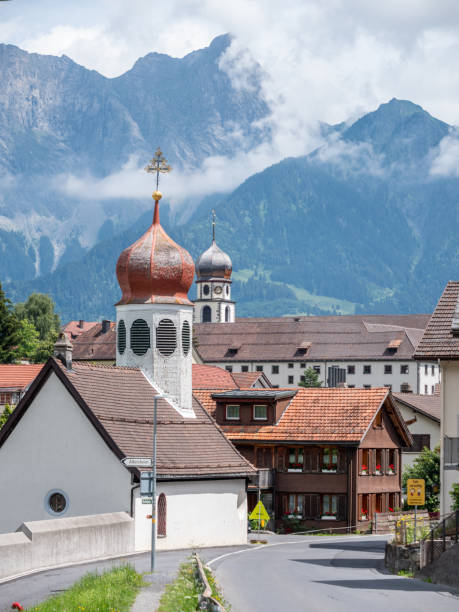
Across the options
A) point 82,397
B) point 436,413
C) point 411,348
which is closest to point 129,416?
point 82,397

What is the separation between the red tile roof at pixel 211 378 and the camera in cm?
10444

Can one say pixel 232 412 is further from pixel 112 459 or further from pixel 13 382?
pixel 13 382

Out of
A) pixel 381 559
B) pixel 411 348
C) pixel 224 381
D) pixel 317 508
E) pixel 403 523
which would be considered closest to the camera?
pixel 403 523

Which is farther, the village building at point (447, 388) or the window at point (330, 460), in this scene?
the window at point (330, 460)

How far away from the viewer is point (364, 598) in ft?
102

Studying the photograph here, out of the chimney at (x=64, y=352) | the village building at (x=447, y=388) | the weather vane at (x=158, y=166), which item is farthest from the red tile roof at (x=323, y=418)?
the village building at (x=447, y=388)

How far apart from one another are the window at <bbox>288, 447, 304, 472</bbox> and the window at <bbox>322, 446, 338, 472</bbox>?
136cm

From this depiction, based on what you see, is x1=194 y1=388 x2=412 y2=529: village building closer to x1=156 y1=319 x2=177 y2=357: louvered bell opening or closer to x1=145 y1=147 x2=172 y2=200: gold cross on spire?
x1=156 y1=319 x2=177 y2=357: louvered bell opening

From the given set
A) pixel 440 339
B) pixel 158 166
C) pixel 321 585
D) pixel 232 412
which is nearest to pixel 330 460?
pixel 232 412

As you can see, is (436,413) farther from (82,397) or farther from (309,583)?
(309,583)

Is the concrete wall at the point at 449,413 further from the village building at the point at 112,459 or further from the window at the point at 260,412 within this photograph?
the window at the point at 260,412

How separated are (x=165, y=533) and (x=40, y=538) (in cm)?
1660

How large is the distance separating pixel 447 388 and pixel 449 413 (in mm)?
871

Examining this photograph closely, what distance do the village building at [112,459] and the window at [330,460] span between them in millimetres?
11435
